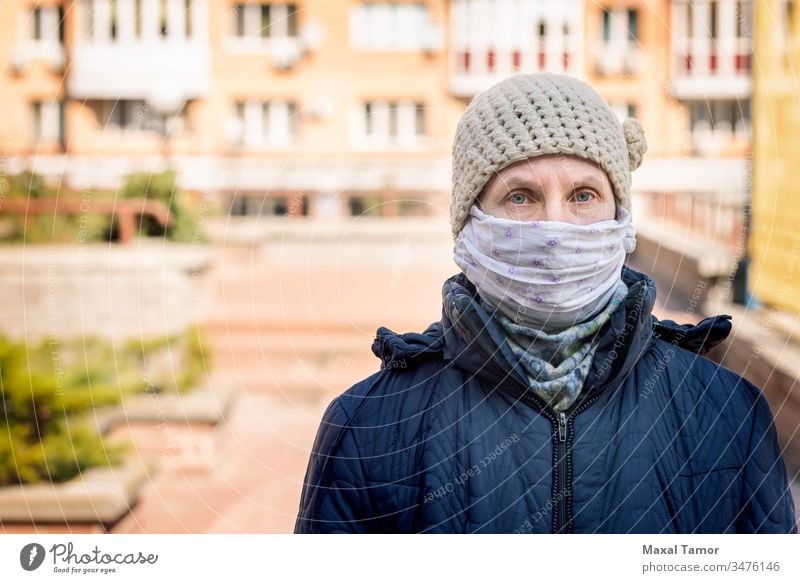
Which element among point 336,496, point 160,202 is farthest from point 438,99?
point 160,202

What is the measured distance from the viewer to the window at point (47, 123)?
15.0 ft

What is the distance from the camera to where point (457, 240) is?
5.14 feet

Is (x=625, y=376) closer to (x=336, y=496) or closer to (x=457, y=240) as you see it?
(x=457, y=240)

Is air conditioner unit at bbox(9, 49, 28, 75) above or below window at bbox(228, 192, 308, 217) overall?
Result: above

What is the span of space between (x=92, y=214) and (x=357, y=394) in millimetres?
3477

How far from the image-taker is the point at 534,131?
56.0 inches

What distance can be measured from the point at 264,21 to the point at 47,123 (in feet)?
4.00

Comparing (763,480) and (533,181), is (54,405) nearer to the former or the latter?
(533,181)

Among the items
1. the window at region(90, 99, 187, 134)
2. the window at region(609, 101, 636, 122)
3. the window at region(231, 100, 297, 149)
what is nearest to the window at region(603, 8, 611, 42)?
the window at region(609, 101, 636, 122)

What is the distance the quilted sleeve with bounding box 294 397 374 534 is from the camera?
1.46 m

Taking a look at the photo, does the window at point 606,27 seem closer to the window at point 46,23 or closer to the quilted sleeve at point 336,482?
the window at point 46,23

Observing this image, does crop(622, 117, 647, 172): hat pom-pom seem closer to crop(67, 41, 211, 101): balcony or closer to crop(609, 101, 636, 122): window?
crop(67, 41, 211, 101): balcony

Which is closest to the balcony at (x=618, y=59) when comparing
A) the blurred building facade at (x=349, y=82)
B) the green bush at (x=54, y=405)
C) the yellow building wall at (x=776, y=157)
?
the blurred building facade at (x=349, y=82)

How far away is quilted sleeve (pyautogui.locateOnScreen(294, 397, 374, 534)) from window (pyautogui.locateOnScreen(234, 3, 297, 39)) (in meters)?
2.10
